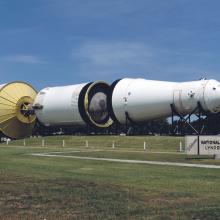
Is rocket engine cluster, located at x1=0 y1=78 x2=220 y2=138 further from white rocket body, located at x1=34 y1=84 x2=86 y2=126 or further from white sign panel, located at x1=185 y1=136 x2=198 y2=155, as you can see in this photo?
white sign panel, located at x1=185 y1=136 x2=198 y2=155

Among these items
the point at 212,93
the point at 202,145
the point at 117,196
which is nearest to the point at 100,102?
the point at 212,93

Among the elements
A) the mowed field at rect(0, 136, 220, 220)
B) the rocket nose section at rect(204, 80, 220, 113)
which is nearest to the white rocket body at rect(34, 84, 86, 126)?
the rocket nose section at rect(204, 80, 220, 113)

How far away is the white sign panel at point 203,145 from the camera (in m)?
28.3

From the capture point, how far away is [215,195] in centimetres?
1261

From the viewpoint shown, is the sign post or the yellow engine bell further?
the yellow engine bell

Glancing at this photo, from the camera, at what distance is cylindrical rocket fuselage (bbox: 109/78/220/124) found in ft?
178

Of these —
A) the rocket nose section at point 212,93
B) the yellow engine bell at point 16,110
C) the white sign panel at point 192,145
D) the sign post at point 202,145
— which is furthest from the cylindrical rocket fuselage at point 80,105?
the sign post at point 202,145

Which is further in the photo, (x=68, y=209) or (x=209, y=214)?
(x=68, y=209)

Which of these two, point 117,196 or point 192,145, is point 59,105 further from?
point 117,196

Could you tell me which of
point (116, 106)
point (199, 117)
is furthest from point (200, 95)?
point (116, 106)

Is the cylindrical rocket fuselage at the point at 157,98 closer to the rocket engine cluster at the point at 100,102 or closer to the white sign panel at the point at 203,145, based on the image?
the rocket engine cluster at the point at 100,102

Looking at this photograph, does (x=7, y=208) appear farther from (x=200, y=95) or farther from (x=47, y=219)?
(x=200, y=95)

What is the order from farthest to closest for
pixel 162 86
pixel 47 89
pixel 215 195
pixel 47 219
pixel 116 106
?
pixel 47 89
pixel 116 106
pixel 162 86
pixel 215 195
pixel 47 219

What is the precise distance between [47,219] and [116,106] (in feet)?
172
